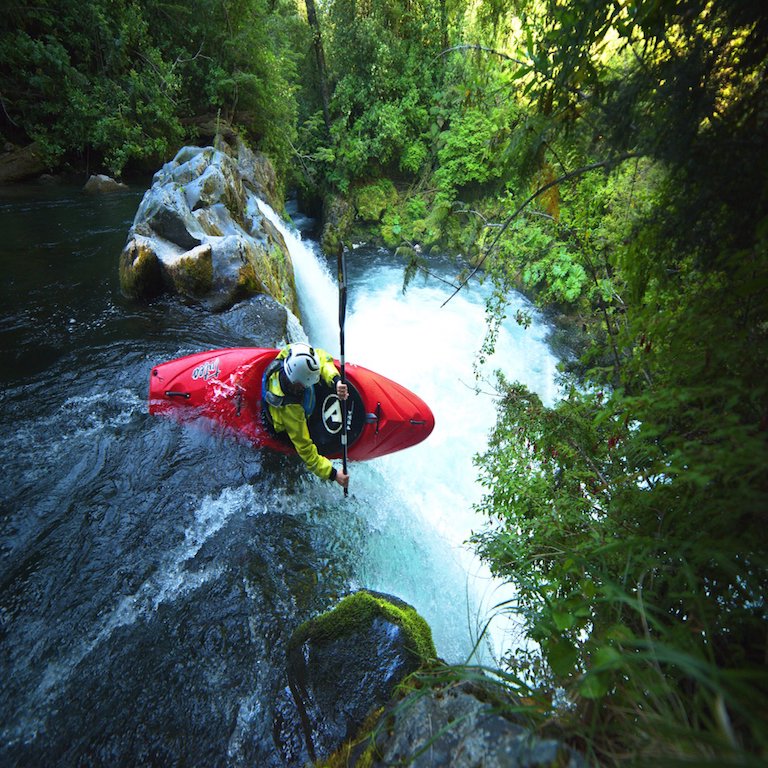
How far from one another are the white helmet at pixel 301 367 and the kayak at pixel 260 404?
682 mm

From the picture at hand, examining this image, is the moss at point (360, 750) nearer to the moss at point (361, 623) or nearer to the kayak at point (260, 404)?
the moss at point (361, 623)

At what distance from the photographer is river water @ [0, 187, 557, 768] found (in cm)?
219

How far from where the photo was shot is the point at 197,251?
17.1 ft

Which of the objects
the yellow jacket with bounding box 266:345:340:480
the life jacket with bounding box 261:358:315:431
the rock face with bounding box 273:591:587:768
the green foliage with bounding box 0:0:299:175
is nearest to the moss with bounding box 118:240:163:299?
the life jacket with bounding box 261:358:315:431

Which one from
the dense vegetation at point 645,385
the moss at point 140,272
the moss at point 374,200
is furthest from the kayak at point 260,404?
the moss at point 374,200

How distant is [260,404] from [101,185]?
10.0m

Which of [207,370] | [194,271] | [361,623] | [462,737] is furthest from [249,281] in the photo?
[462,737]

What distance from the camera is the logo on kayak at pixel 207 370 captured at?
384cm

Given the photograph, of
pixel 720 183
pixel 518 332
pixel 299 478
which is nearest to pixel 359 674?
pixel 299 478

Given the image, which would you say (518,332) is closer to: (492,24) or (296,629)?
(492,24)

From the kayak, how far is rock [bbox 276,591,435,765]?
65.9 inches

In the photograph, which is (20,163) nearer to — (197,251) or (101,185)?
(101,185)

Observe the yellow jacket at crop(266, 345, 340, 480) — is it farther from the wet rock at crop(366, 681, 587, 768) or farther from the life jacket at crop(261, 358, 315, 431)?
the wet rock at crop(366, 681, 587, 768)

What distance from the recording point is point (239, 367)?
3803 millimetres
